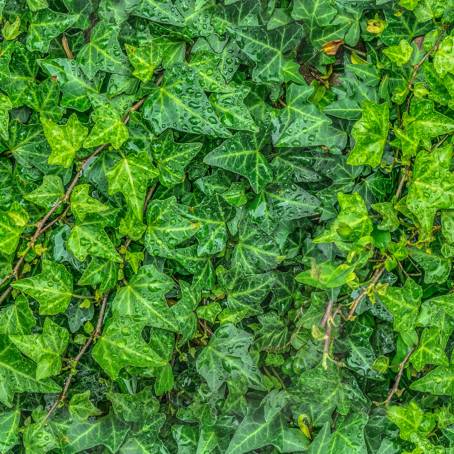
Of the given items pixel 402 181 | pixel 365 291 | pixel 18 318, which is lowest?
pixel 18 318

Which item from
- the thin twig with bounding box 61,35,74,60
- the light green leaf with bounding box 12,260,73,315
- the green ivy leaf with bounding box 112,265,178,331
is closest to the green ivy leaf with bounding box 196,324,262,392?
the green ivy leaf with bounding box 112,265,178,331

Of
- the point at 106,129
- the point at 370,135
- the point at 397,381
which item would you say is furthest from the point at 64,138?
the point at 397,381

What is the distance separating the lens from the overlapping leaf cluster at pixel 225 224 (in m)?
1.49

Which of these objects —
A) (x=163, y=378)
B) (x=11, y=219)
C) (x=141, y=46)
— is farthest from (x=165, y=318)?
(x=141, y=46)

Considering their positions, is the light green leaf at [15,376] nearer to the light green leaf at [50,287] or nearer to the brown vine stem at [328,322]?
the light green leaf at [50,287]

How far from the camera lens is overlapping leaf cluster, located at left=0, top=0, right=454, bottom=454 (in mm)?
1494

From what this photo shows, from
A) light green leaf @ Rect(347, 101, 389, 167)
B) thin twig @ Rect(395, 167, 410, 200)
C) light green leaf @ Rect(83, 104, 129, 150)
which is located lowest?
thin twig @ Rect(395, 167, 410, 200)

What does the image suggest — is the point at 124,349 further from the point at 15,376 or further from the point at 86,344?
the point at 15,376

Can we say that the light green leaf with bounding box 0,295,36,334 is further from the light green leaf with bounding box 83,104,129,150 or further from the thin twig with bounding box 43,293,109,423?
the light green leaf with bounding box 83,104,129,150

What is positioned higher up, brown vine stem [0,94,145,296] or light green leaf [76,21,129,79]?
light green leaf [76,21,129,79]

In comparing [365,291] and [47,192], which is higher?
[47,192]

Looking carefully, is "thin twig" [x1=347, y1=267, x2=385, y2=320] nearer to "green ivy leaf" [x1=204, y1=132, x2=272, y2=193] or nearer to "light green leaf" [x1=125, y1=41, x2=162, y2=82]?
"green ivy leaf" [x1=204, y1=132, x2=272, y2=193]

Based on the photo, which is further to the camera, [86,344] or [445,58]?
[86,344]

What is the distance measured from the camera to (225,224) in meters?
1.57
